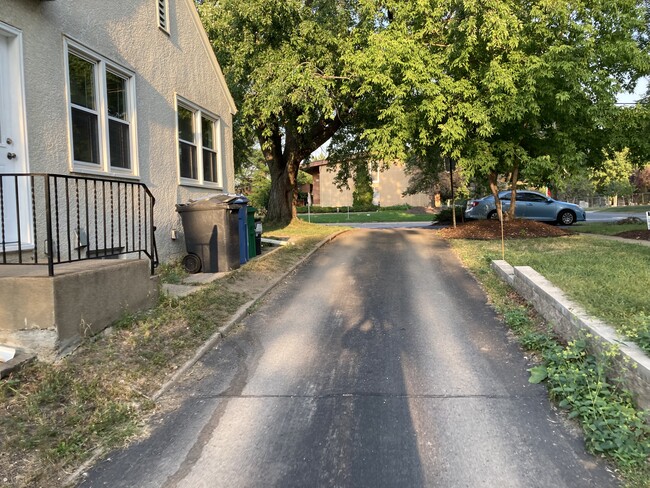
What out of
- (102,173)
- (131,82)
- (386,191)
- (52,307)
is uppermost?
(386,191)

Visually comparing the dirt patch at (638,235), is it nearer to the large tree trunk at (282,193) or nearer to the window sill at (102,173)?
the large tree trunk at (282,193)

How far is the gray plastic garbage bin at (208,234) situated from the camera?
8117mm

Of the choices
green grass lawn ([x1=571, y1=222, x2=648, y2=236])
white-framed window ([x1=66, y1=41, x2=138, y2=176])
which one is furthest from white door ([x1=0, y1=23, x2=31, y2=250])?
green grass lawn ([x1=571, y1=222, x2=648, y2=236])

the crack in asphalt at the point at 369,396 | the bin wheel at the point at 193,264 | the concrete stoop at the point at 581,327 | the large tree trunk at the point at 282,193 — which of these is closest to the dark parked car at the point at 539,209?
the large tree trunk at the point at 282,193

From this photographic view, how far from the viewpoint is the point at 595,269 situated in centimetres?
700

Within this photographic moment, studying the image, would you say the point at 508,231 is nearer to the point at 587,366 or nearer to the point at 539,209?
the point at 539,209

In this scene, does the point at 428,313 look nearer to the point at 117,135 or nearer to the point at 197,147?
the point at 117,135

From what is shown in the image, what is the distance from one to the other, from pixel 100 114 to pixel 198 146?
3279 millimetres

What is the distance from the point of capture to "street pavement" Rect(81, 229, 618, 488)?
287cm

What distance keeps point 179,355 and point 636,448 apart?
3780 mm

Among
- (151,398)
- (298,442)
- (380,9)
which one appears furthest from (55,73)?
(380,9)

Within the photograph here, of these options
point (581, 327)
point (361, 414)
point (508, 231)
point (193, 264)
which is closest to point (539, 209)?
point (508, 231)

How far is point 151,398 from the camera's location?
3885mm

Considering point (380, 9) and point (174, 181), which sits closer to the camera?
point (174, 181)
